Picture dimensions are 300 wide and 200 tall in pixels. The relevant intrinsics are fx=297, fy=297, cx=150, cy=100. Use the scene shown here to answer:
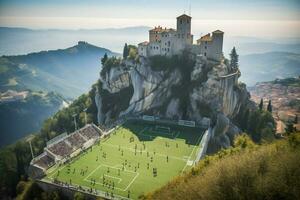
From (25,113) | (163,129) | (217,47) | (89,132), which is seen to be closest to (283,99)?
(217,47)

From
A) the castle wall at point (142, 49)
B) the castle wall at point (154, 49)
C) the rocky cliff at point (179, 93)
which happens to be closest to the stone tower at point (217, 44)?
the rocky cliff at point (179, 93)

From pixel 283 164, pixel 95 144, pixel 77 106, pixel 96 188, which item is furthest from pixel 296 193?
pixel 77 106

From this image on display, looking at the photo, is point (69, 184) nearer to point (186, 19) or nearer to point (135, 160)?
point (135, 160)

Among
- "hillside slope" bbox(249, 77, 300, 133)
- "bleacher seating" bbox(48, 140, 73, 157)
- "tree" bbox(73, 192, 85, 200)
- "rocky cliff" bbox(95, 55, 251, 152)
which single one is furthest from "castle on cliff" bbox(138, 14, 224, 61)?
"tree" bbox(73, 192, 85, 200)

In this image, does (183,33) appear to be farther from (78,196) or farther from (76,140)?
(78,196)

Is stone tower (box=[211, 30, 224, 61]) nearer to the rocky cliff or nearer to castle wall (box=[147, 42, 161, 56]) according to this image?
the rocky cliff

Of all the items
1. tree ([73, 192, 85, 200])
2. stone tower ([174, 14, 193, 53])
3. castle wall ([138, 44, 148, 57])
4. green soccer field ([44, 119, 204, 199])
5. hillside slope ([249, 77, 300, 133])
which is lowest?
hillside slope ([249, 77, 300, 133])
